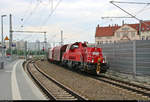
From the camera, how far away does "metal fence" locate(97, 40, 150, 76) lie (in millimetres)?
14758

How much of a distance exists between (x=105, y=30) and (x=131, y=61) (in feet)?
280

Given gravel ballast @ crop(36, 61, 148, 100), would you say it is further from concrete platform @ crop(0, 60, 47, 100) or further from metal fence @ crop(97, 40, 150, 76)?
metal fence @ crop(97, 40, 150, 76)

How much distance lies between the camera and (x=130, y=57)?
642 inches

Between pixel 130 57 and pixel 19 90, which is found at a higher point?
pixel 130 57

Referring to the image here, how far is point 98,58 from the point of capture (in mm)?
18500

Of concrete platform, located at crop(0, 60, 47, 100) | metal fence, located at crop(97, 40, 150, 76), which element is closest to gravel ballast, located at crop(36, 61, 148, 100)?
concrete platform, located at crop(0, 60, 47, 100)

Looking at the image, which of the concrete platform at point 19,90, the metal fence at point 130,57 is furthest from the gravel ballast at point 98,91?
the metal fence at point 130,57

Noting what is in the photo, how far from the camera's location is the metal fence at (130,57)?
1476cm

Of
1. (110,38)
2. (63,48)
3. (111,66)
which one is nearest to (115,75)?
(111,66)

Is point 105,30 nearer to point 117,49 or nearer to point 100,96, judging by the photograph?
point 117,49

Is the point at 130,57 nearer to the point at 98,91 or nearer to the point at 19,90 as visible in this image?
the point at 98,91

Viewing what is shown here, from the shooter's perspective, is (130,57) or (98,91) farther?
(130,57)

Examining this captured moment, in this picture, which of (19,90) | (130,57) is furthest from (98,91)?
(130,57)

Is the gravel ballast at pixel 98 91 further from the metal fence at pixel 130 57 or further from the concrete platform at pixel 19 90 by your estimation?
the metal fence at pixel 130 57
